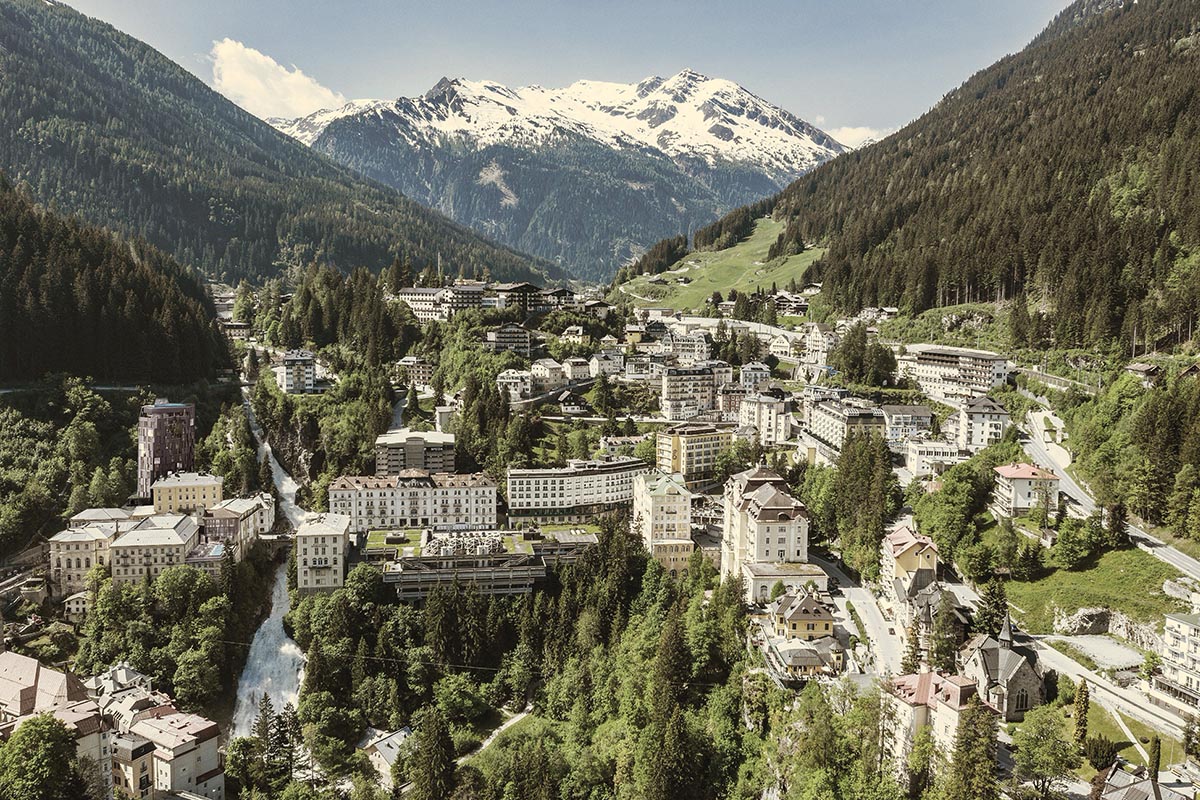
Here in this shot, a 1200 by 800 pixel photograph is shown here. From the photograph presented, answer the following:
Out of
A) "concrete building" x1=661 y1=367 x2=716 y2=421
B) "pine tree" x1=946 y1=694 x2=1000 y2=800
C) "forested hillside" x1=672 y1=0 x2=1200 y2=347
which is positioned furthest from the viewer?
"concrete building" x1=661 y1=367 x2=716 y2=421

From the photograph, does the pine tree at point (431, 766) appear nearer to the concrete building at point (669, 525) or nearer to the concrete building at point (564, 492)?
the concrete building at point (669, 525)

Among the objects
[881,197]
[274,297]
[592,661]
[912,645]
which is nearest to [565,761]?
[592,661]

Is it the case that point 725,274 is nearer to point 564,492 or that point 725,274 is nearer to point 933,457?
point 564,492

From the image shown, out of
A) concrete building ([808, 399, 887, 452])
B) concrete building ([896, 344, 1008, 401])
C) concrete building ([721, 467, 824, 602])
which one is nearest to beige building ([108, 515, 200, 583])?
concrete building ([721, 467, 824, 602])

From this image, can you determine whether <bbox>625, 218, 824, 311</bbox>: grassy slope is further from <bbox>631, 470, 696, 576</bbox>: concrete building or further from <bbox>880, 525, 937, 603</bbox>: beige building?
<bbox>880, 525, 937, 603</bbox>: beige building

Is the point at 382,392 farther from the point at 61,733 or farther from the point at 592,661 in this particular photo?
the point at 61,733

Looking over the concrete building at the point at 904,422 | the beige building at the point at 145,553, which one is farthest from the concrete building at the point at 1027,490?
the beige building at the point at 145,553
